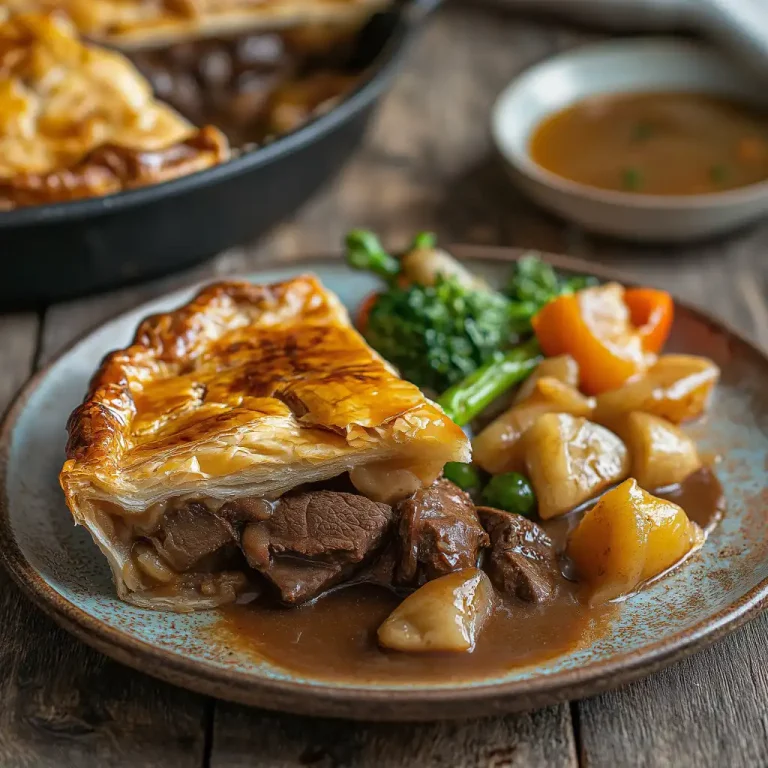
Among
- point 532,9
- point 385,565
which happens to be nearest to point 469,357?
point 385,565

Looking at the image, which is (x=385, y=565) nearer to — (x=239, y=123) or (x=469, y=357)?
(x=469, y=357)

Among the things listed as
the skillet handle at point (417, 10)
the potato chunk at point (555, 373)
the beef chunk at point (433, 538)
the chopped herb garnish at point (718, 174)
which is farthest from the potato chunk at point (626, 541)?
the skillet handle at point (417, 10)

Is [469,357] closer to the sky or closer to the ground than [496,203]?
closer to the sky

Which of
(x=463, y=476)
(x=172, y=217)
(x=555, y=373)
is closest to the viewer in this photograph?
(x=463, y=476)

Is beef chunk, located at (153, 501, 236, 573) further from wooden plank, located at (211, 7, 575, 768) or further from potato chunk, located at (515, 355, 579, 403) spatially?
potato chunk, located at (515, 355, 579, 403)

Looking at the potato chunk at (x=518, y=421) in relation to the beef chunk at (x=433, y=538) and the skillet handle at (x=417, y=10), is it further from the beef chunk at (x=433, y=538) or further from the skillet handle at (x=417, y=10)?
the skillet handle at (x=417, y=10)

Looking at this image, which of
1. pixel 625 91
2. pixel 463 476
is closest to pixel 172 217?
pixel 463 476

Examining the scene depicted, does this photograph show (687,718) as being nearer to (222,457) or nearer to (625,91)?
(222,457)
